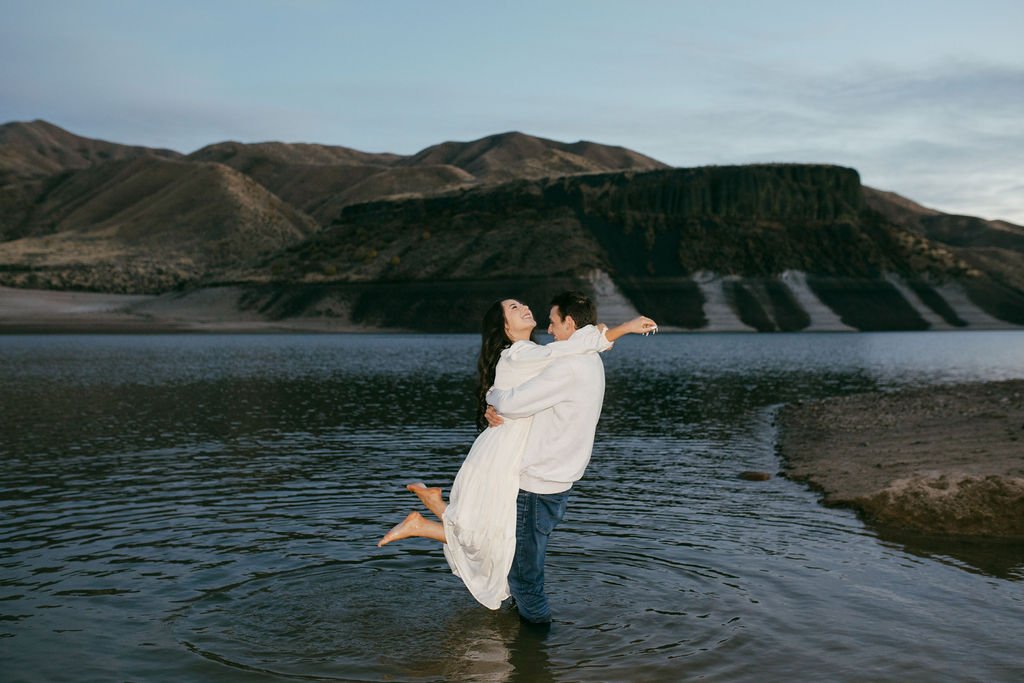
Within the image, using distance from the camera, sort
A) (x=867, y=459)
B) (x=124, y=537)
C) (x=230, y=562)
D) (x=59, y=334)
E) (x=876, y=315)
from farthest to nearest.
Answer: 1. (x=876, y=315)
2. (x=59, y=334)
3. (x=867, y=459)
4. (x=124, y=537)
5. (x=230, y=562)

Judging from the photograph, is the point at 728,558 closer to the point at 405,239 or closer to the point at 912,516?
the point at 912,516

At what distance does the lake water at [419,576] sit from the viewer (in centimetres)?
870

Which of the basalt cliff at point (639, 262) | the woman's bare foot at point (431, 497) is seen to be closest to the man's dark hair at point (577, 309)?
the woman's bare foot at point (431, 497)

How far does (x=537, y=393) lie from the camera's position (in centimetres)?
813

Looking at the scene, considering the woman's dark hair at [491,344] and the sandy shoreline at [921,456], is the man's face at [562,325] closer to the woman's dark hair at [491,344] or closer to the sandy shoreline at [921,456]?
the woman's dark hair at [491,344]

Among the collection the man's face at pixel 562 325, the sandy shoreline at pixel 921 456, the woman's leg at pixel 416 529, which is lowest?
the sandy shoreline at pixel 921 456

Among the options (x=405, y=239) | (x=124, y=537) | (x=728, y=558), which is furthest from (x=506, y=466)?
(x=405, y=239)

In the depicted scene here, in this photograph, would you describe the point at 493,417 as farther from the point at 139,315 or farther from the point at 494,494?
the point at 139,315

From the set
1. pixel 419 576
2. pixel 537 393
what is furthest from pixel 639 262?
pixel 537 393

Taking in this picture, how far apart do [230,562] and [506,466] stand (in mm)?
5291

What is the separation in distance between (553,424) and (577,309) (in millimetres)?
1021

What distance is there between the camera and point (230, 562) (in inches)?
482

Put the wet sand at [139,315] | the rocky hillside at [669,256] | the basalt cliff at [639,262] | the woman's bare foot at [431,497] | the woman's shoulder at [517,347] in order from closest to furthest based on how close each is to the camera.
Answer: the woman's shoulder at [517,347]
the woman's bare foot at [431,497]
the wet sand at [139,315]
the basalt cliff at [639,262]
the rocky hillside at [669,256]

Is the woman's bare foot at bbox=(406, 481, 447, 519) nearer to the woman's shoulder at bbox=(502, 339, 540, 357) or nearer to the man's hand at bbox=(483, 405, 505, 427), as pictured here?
the man's hand at bbox=(483, 405, 505, 427)
